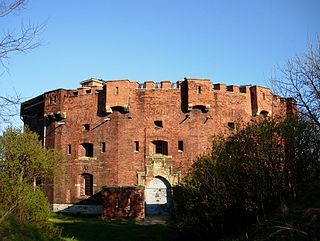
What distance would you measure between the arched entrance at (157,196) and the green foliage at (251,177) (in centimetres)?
1157

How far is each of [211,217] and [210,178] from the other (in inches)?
50.1

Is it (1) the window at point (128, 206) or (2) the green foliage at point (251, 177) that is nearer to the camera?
(2) the green foliage at point (251, 177)

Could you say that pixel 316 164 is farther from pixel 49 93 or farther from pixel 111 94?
pixel 49 93

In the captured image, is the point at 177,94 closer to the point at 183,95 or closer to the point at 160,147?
the point at 183,95

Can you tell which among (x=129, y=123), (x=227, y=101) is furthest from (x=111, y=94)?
(x=227, y=101)

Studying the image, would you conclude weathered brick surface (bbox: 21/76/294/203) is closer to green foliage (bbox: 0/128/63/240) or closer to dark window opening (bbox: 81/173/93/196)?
dark window opening (bbox: 81/173/93/196)

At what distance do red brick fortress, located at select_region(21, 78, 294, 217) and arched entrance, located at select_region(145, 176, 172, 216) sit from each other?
0.21ft

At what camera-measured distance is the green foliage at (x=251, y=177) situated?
1140 centimetres

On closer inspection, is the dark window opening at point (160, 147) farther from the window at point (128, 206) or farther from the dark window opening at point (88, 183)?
the dark window opening at point (88, 183)

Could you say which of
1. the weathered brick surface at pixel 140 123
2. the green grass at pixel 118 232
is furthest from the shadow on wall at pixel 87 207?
the green grass at pixel 118 232

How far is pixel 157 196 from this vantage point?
25.2 metres

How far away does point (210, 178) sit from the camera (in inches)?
508

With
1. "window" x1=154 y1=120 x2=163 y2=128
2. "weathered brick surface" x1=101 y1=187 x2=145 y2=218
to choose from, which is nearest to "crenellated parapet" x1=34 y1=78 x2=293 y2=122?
"window" x1=154 y1=120 x2=163 y2=128

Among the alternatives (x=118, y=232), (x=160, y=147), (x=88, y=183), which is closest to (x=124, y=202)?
(x=88, y=183)
